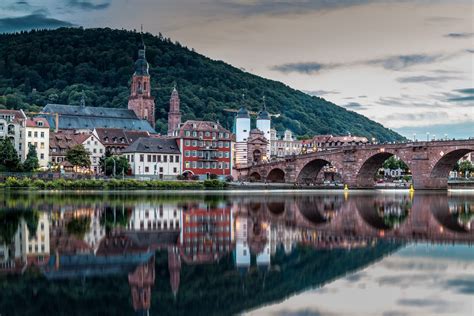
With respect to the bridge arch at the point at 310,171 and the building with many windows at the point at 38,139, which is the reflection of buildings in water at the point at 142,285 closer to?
the building with many windows at the point at 38,139

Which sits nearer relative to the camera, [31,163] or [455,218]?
[455,218]

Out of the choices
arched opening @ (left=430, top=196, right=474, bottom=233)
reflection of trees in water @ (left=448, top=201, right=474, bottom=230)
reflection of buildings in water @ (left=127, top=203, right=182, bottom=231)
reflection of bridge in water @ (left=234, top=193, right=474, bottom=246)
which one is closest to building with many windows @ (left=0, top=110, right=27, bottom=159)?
reflection of buildings in water @ (left=127, top=203, right=182, bottom=231)

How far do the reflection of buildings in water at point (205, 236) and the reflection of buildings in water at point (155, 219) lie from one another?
0.57m

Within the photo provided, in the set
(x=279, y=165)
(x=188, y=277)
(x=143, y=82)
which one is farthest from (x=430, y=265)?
(x=143, y=82)

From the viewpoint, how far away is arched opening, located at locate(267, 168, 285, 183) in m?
131

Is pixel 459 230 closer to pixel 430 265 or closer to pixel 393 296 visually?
pixel 430 265

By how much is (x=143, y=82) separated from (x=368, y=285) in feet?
538

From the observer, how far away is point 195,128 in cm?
12700

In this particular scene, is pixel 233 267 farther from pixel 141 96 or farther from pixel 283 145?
pixel 283 145

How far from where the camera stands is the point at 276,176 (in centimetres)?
13262

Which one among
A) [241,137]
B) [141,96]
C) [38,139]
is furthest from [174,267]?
[141,96]

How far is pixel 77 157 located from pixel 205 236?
84.9m

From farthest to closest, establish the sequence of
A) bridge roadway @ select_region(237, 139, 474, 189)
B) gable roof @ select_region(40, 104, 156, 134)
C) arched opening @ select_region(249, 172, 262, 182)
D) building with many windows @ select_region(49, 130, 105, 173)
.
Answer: gable roof @ select_region(40, 104, 156, 134) < arched opening @ select_region(249, 172, 262, 182) < building with many windows @ select_region(49, 130, 105, 173) < bridge roadway @ select_region(237, 139, 474, 189)

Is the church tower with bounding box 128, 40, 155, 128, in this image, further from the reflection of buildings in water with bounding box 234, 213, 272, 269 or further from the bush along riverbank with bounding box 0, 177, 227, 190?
the reflection of buildings in water with bounding box 234, 213, 272, 269
